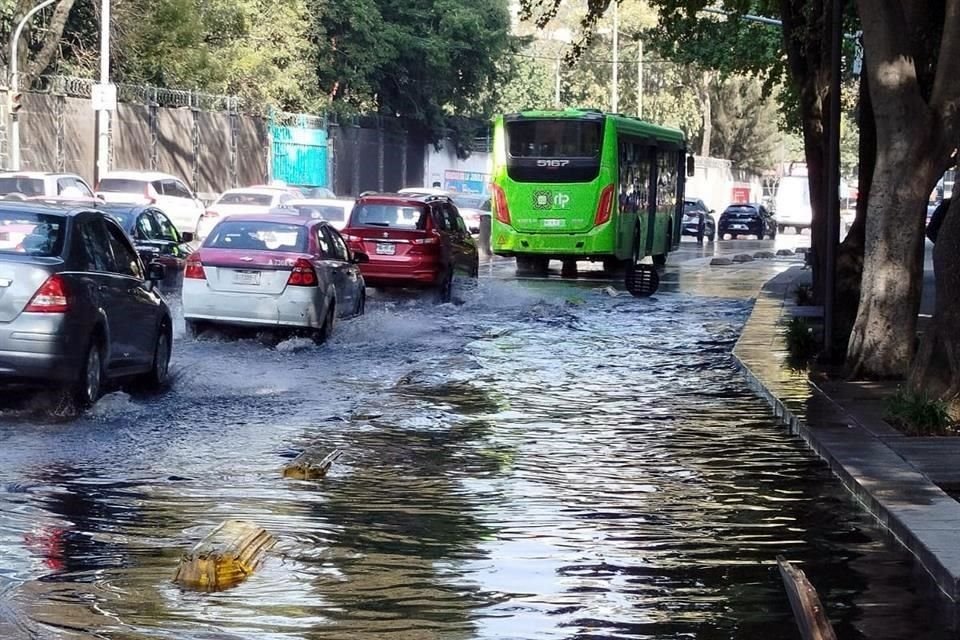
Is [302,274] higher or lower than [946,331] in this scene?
lower

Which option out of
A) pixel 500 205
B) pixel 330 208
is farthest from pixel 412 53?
pixel 500 205

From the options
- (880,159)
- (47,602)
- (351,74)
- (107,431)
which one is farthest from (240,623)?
(351,74)

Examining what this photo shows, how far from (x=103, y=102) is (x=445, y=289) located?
46.3 ft

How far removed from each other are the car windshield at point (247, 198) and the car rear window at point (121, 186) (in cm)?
206

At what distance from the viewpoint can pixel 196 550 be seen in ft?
26.2

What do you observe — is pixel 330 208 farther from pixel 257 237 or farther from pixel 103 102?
pixel 257 237

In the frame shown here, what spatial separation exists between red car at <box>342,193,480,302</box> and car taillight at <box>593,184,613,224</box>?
688cm

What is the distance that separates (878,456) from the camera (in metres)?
11.7

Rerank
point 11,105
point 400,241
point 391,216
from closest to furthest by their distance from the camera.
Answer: point 400,241, point 391,216, point 11,105

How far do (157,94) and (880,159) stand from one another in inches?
1411

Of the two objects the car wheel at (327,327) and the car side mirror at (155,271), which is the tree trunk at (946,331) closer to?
the car side mirror at (155,271)

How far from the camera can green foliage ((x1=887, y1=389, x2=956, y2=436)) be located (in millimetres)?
12742

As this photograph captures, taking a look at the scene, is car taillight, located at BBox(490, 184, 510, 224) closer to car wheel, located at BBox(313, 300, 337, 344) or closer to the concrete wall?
car wheel, located at BBox(313, 300, 337, 344)

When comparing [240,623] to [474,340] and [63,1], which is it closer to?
[474,340]
